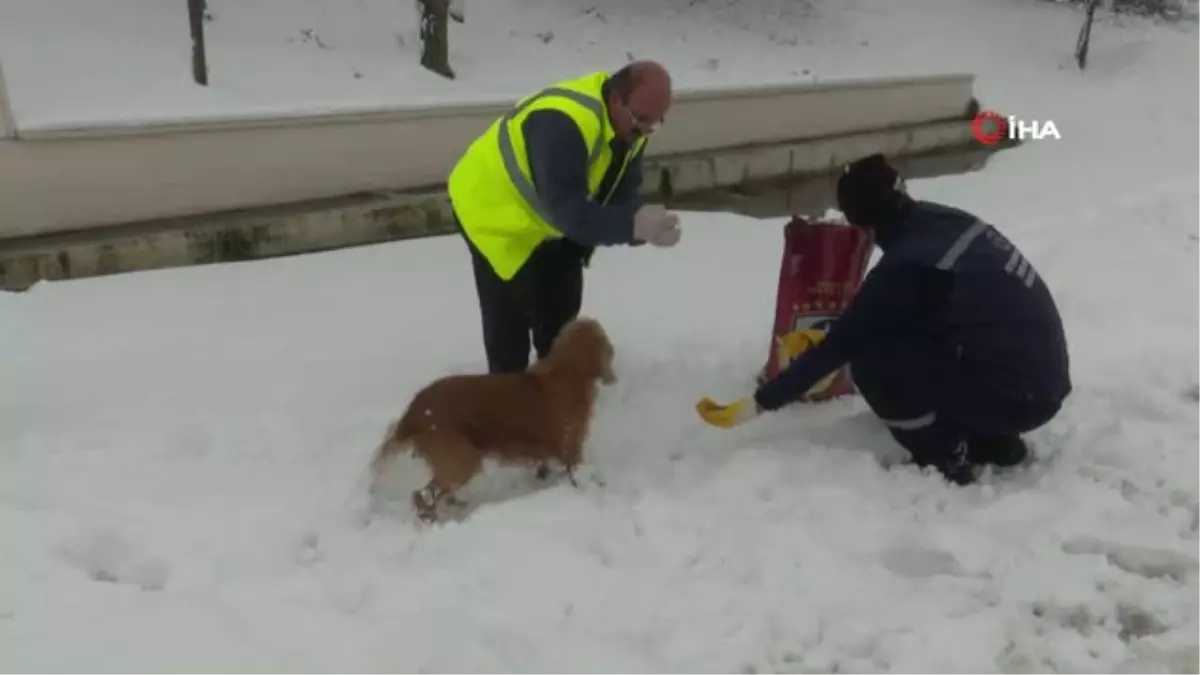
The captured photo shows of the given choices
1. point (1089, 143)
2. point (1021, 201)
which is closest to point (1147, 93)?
point (1089, 143)

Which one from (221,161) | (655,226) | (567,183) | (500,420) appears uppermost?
(567,183)

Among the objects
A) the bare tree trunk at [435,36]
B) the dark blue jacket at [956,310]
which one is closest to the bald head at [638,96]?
the dark blue jacket at [956,310]

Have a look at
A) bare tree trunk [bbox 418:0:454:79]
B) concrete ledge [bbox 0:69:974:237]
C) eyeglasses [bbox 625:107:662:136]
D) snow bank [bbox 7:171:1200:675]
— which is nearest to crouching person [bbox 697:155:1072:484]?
snow bank [bbox 7:171:1200:675]

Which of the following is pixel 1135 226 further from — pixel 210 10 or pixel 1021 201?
pixel 210 10

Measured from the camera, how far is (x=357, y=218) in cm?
609

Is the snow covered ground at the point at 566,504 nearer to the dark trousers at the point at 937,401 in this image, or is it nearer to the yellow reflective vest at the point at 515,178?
the dark trousers at the point at 937,401

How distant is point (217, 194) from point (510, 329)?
9.84 ft

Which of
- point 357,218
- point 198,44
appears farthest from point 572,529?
point 198,44

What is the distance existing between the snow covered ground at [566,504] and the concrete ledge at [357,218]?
35cm

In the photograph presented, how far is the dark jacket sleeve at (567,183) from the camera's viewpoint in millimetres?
3174

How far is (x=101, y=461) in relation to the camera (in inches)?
128

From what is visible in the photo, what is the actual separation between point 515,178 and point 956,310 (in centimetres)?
142

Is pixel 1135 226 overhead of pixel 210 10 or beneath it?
beneath

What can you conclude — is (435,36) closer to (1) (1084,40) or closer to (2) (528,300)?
(2) (528,300)
